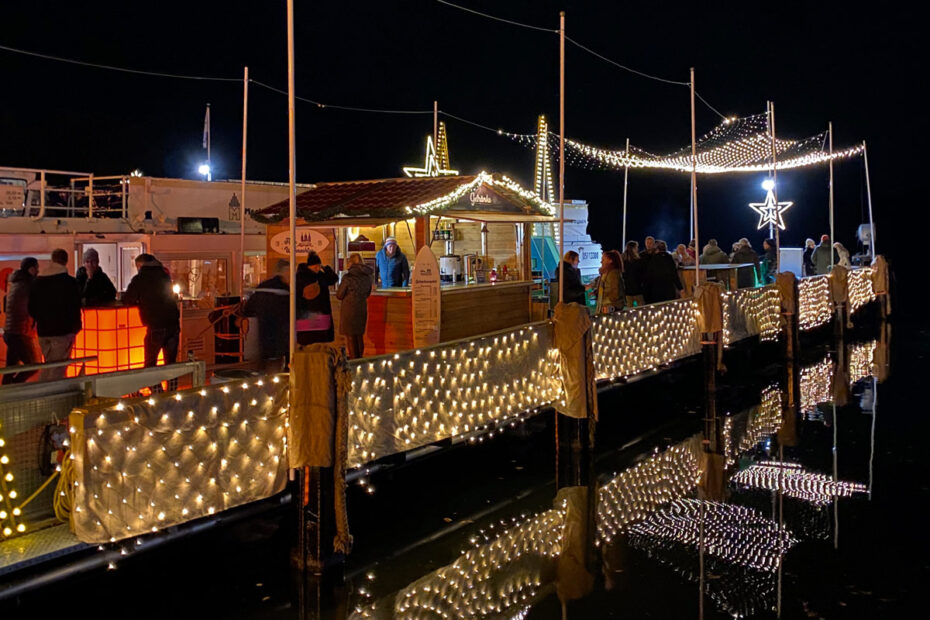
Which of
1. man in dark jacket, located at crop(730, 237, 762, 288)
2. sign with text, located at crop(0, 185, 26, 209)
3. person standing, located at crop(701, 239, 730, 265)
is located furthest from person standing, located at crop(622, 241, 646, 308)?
sign with text, located at crop(0, 185, 26, 209)

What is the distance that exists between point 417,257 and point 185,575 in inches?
246

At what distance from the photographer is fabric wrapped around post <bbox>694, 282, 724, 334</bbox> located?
43.9ft

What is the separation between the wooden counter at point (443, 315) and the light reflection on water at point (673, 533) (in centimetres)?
346

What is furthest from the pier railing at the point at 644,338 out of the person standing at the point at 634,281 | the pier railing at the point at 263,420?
the person standing at the point at 634,281

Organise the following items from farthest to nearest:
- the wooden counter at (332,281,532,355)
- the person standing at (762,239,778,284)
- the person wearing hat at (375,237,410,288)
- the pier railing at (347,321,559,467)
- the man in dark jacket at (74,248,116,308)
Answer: the person standing at (762,239,778,284) < the person wearing hat at (375,237,410,288) < the wooden counter at (332,281,532,355) < the man in dark jacket at (74,248,116,308) < the pier railing at (347,321,559,467)

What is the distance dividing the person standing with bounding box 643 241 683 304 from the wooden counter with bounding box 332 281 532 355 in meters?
3.30

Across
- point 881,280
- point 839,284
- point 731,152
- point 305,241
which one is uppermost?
point 731,152

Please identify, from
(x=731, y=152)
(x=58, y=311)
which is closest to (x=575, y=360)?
(x=58, y=311)

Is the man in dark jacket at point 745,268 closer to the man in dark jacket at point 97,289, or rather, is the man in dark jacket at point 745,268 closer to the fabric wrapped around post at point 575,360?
the fabric wrapped around post at point 575,360

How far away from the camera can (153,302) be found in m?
Result: 11.3

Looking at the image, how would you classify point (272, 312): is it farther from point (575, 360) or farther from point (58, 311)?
point (575, 360)

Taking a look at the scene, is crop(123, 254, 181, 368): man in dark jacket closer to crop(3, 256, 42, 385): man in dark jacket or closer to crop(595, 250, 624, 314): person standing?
crop(3, 256, 42, 385): man in dark jacket

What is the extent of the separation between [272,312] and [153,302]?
1.96 meters

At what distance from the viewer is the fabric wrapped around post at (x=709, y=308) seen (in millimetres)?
13391
